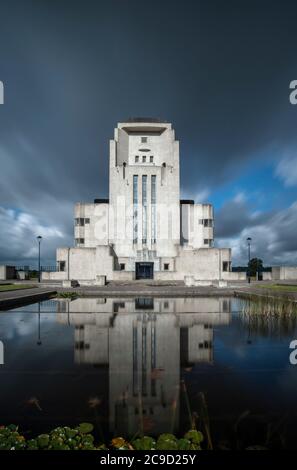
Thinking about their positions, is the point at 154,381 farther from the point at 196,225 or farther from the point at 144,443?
the point at 196,225

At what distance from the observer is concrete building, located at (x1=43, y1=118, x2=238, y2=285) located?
1793 inches

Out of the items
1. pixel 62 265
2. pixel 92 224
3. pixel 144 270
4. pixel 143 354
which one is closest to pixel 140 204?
pixel 92 224

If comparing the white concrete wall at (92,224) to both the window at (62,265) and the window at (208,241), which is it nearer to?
the window at (62,265)

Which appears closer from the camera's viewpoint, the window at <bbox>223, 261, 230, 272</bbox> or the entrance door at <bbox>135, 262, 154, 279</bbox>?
the window at <bbox>223, 261, 230, 272</bbox>

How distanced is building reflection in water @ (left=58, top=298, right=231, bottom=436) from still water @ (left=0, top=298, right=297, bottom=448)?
2 cm

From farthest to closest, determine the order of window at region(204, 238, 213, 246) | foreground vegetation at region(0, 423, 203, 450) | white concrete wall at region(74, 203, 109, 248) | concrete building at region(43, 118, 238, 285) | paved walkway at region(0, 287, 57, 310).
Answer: window at region(204, 238, 213, 246) < white concrete wall at region(74, 203, 109, 248) < concrete building at region(43, 118, 238, 285) < paved walkway at region(0, 287, 57, 310) < foreground vegetation at region(0, 423, 203, 450)

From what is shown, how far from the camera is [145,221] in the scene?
50.1 m

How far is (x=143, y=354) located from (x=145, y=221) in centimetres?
4410

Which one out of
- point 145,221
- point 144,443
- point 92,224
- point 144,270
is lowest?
point 144,270

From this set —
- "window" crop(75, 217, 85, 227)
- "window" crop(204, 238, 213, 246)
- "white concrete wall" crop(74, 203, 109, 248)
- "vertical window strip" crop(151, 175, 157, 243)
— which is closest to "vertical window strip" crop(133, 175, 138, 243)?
"vertical window strip" crop(151, 175, 157, 243)

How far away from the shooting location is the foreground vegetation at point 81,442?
2.95m

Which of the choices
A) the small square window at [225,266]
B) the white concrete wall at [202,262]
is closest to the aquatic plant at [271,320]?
the white concrete wall at [202,262]

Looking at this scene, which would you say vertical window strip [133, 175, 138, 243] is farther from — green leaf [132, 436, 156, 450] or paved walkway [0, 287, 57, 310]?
green leaf [132, 436, 156, 450]
